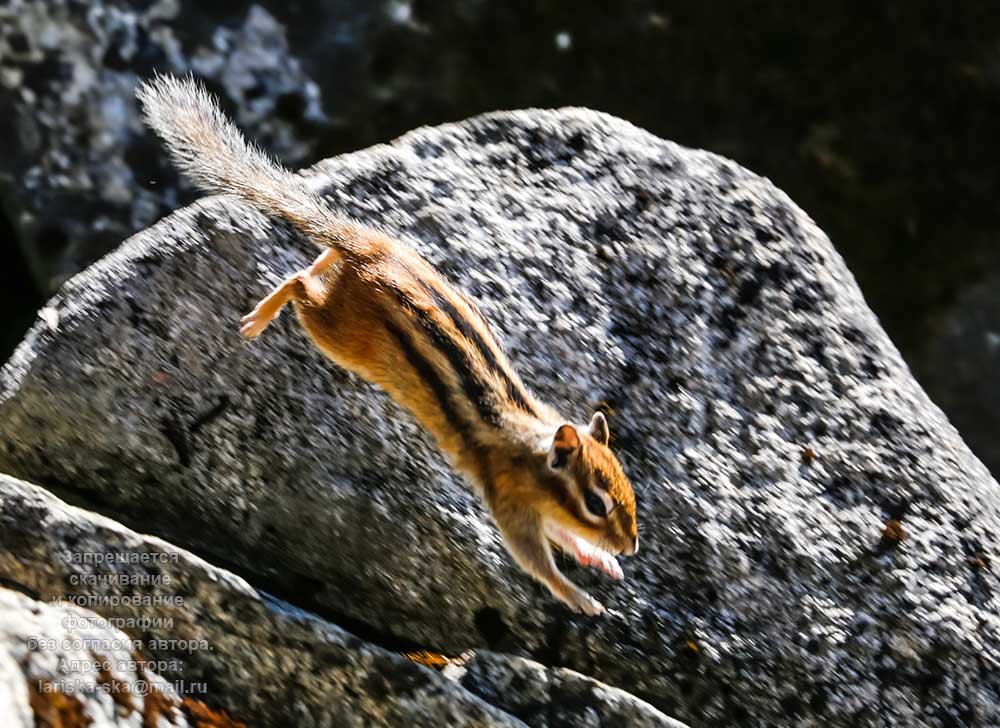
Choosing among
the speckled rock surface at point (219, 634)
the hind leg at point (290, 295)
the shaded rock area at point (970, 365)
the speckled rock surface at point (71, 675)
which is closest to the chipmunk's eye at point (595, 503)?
the speckled rock surface at point (219, 634)

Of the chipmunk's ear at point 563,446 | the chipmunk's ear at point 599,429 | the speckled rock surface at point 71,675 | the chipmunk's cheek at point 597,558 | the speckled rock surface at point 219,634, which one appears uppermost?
the chipmunk's ear at point 599,429

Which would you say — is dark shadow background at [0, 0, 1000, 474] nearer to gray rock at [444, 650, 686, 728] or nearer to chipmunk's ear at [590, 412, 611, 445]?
chipmunk's ear at [590, 412, 611, 445]

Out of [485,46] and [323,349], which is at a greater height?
[485,46]

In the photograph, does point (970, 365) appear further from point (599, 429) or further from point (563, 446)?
point (563, 446)

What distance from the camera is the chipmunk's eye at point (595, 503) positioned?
336 centimetres

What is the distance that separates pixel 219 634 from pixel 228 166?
1.56 metres

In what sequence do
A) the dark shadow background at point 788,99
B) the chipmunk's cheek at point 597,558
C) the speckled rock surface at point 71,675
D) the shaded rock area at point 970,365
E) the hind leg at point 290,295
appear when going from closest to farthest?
the speckled rock surface at point 71,675, the chipmunk's cheek at point 597,558, the hind leg at point 290,295, the dark shadow background at point 788,99, the shaded rock area at point 970,365

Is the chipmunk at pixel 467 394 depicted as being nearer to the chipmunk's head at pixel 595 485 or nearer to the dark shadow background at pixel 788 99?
the chipmunk's head at pixel 595 485

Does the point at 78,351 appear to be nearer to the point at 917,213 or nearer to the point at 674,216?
the point at 674,216

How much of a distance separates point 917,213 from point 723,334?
3037mm

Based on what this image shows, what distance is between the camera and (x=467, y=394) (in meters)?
3.40

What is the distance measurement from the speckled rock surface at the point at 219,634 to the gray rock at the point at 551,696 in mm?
105

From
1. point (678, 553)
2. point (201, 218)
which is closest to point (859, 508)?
point (678, 553)

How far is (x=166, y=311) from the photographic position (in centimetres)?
370
